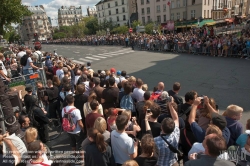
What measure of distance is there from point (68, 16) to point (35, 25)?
118 feet

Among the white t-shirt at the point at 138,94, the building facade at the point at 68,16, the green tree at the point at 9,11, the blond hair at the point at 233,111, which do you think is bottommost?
the white t-shirt at the point at 138,94

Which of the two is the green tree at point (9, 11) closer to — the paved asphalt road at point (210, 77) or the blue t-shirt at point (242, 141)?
the paved asphalt road at point (210, 77)

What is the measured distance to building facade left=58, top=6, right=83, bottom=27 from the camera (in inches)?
6240

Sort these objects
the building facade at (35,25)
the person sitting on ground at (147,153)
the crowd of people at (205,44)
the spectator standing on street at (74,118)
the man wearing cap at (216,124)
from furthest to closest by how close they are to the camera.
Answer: the building facade at (35,25) < the crowd of people at (205,44) < the spectator standing on street at (74,118) < the man wearing cap at (216,124) < the person sitting on ground at (147,153)

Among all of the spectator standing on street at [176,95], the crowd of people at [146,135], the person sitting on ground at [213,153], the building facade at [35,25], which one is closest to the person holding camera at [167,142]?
the crowd of people at [146,135]

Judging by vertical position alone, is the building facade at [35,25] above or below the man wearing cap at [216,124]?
above

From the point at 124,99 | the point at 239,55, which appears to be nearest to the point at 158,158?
the point at 124,99

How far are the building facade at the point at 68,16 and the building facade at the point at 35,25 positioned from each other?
1800cm

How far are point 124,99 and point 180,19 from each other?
157ft

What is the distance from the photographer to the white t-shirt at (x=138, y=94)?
5875mm

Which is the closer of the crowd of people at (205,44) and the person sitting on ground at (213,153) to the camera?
the person sitting on ground at (213,153)

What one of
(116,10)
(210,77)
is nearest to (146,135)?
(210,77)

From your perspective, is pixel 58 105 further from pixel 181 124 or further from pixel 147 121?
pixel 181 124

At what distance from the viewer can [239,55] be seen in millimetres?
15383
